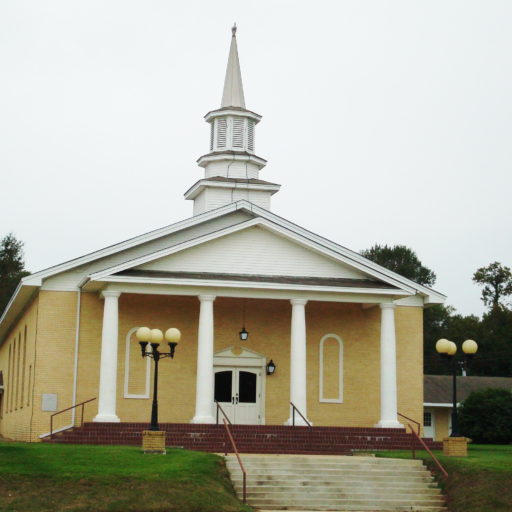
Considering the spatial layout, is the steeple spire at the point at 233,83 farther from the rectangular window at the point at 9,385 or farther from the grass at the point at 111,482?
the grass at the point at 111,482

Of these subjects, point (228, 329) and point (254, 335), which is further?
point (254, 335)

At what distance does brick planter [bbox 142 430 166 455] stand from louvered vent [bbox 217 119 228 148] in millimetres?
19824

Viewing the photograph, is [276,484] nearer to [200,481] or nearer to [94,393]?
[200,481]

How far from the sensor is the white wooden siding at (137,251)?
3700 centimetres

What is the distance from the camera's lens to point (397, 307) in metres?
40.0

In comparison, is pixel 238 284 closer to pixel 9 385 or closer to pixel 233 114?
pixel 233 114

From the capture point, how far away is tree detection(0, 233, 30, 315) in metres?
93.9

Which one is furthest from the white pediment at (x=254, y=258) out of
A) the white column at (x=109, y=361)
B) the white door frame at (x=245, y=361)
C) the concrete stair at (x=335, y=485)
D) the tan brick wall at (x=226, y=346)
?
the concrete stair at (x=335, y=485)

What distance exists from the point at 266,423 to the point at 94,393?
6185 mm

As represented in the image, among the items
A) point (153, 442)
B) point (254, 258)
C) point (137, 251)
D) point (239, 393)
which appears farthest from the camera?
point (239, 393)

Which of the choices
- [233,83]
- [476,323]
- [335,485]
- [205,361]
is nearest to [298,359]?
[205,361]

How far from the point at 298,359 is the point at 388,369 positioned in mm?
3267

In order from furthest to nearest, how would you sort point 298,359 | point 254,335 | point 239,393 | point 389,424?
1. point 254,335
2. point 239,393
3. point 389,424
4. point 298,359

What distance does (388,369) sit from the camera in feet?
Answer: 121
